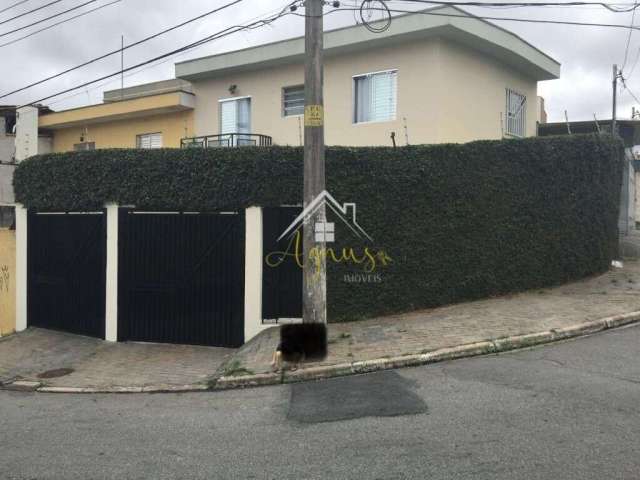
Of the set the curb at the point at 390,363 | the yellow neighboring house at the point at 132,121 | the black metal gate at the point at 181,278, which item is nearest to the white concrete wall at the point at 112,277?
the black metal gate at the point at 181,278

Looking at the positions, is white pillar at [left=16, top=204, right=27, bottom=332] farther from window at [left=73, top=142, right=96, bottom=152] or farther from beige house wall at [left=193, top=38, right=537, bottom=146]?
window at [left=73, top=142, right=96, bottom=152]

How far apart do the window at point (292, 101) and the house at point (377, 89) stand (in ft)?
0.10

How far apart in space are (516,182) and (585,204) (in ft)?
6.36

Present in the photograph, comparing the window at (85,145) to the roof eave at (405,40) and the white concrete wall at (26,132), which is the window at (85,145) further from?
the roof eave at (405,40)

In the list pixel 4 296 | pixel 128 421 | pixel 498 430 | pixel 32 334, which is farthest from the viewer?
pixel 4 296

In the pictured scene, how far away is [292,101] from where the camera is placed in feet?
51.2

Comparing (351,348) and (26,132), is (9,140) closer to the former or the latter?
(26,132)

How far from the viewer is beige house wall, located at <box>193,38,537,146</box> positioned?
1304cm

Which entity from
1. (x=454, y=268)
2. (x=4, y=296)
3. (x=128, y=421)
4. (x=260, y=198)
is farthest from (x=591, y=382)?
(x=4, y=296)

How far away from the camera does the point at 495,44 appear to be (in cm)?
1372

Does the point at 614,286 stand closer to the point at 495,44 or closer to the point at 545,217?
the point at 545,217

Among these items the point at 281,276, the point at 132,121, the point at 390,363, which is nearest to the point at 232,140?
the point at 132,121

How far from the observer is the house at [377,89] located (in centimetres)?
1302

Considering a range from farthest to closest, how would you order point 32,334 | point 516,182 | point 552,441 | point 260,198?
1. point 32,334
2. point 516,182
3. point 260,198
4. point 552,441
